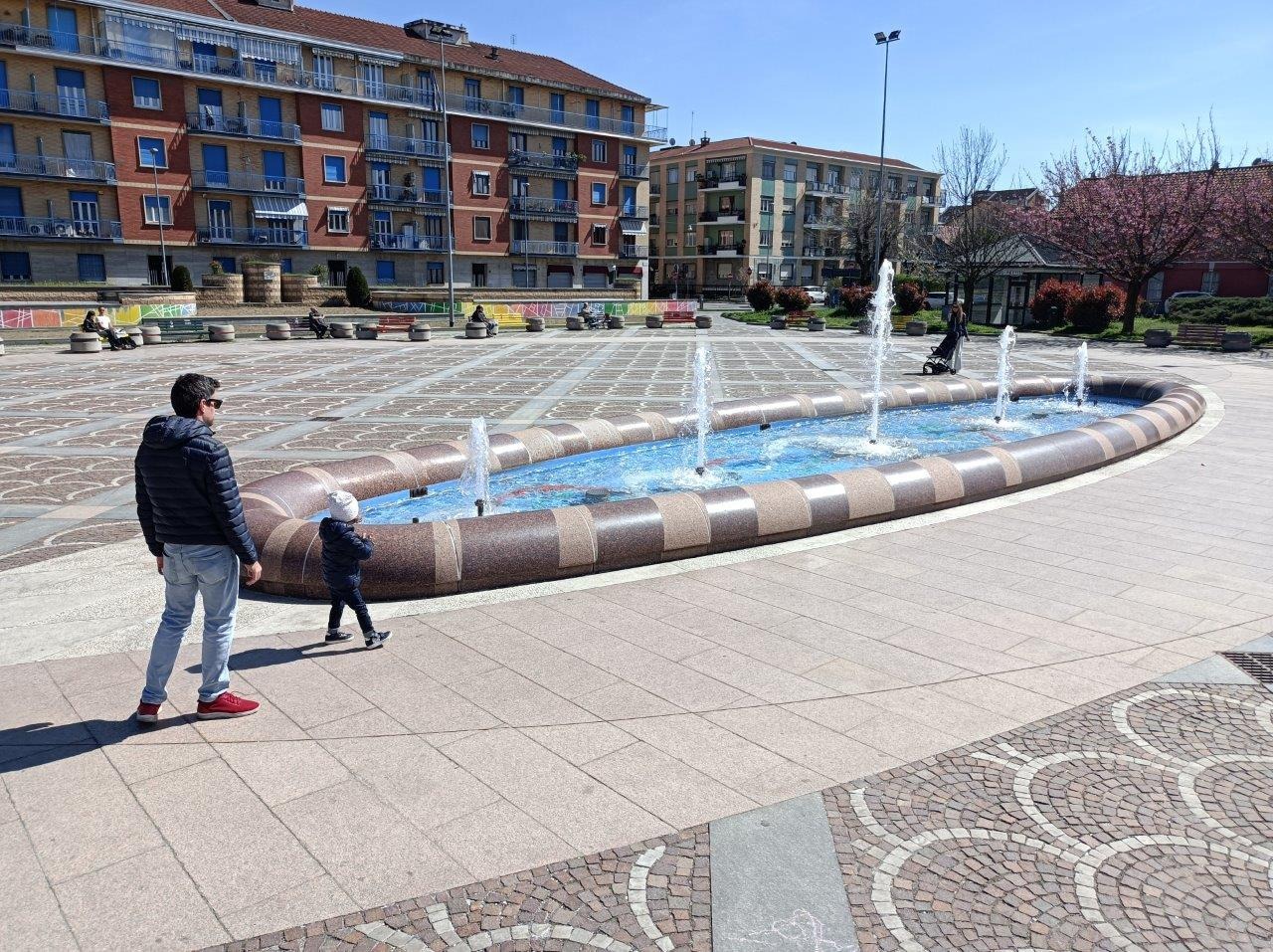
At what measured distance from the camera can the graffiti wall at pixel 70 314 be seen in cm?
3150

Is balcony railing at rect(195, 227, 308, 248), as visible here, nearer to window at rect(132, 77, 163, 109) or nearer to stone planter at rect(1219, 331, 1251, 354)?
window at rect(132, 77, 163, 109)

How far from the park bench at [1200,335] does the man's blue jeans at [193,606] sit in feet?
118

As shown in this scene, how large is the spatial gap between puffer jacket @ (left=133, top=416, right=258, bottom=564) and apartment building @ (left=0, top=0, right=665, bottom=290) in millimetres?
36780

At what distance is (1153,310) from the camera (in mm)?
47812

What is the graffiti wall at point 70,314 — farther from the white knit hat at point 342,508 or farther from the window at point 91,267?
the white knit hat at point 342,508

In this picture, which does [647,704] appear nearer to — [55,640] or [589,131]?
[55,640]

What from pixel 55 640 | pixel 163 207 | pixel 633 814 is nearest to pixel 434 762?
pixel 633 814

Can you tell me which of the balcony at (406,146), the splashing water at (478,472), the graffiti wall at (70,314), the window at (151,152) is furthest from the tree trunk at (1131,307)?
the window at (151,152)

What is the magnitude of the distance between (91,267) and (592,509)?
46.8 meters

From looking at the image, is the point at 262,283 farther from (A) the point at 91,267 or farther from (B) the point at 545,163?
(B) the point at 545,163

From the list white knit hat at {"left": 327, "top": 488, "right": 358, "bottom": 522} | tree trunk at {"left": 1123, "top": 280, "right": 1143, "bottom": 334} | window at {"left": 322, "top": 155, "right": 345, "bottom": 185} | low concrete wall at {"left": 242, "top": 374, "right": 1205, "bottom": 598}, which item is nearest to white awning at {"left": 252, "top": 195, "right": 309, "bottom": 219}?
window at {"left": 322, "top": 155, "right": 345, "bottom": 185}

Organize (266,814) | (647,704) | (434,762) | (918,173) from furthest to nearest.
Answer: (918,173) → (647,704) → (434,762) → (266,814)

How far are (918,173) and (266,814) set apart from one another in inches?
3670

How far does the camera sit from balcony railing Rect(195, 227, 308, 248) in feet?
153
